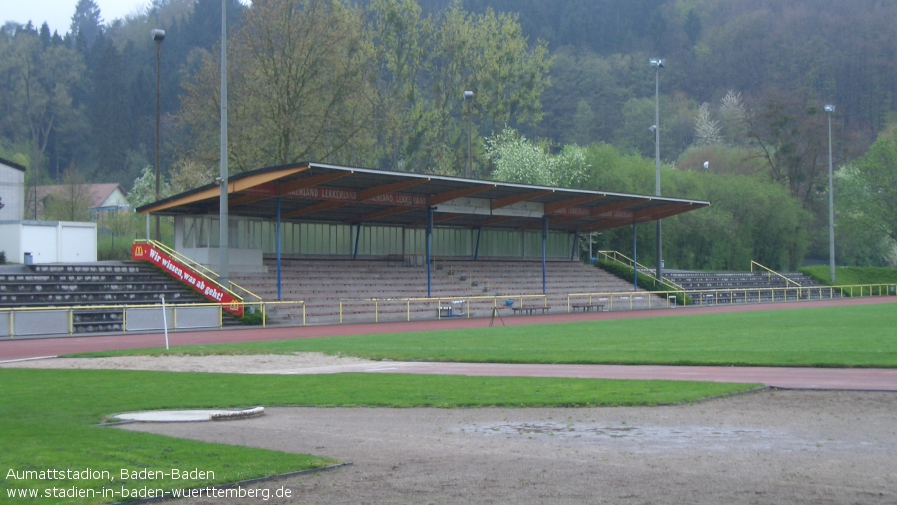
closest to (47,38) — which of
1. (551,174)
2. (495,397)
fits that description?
(551,174)

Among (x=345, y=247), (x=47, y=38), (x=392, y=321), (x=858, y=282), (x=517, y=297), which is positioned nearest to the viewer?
(x=392, y=321)

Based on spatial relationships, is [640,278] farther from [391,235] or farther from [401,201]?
[401,201]

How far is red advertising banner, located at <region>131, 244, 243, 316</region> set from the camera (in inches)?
1384

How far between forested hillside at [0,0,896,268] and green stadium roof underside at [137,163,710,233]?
643 cm

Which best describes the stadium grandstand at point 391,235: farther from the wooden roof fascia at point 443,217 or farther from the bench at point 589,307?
the bench at point 589,307

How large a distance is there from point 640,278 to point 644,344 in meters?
34.8

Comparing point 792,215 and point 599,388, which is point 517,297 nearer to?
point 599,388

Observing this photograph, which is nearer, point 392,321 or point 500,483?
point 500,483

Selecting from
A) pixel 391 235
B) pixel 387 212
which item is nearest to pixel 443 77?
pixel 391 235

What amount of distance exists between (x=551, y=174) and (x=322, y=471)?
58774 mm

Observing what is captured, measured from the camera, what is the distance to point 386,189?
3938 centimetres

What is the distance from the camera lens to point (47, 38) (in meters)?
113

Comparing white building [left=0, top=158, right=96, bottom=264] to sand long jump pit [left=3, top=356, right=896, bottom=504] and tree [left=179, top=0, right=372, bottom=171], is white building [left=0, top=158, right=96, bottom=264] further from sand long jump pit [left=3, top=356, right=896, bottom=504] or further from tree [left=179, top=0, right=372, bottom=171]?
sand long jump pit [left=3, top=356, right=896, bottom=504]

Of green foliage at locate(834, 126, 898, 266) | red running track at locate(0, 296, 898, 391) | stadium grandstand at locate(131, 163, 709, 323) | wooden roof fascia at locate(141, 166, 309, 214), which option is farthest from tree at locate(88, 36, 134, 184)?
green foliage at locate(834, 126, 898, 266)
